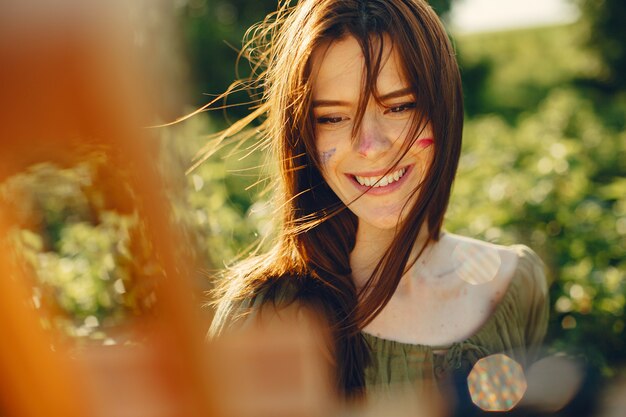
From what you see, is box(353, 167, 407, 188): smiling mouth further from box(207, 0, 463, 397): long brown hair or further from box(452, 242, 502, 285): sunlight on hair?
box(452, 242, 502, 285): sunlight on hair

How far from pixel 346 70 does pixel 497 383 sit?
1102mm

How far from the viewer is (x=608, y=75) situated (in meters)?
14.9

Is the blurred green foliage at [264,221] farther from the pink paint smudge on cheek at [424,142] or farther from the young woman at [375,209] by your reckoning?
the pink paint smudge on cheek at [424,142]

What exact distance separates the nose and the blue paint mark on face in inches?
2.9

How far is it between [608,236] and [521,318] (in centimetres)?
117

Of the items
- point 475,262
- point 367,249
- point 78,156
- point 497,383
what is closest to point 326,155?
point 367,249

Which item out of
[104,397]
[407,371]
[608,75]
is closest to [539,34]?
[608,75]

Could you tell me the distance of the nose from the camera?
165 centimetres

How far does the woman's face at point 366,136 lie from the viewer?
5.34 feet

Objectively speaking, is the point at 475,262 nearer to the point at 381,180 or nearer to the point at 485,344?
the point at 485,344

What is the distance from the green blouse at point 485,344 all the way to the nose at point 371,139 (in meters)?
0.50

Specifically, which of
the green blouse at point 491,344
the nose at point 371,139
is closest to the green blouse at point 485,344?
the green blouse at point 491,344

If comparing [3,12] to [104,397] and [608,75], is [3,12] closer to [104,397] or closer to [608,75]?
[104,397]

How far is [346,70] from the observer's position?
1.62 metres
